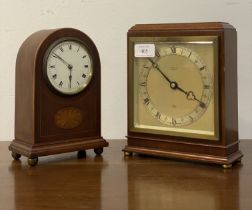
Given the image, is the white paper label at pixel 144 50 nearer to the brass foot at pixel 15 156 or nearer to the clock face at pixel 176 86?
the clock face at pixel 176 86

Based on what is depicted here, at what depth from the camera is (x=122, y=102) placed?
4.27ft

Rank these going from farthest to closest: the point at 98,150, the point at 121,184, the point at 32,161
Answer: the point at 98,150 < the point at 32,161 < the point at 121,184

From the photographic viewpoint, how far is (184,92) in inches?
36.0

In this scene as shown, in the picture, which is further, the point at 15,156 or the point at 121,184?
the point at 15,156

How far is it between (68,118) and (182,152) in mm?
252

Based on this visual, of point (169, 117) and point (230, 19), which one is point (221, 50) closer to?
point (169, 117)

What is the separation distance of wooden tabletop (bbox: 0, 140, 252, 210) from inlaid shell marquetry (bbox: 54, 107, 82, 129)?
8 cm

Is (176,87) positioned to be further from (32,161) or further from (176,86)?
(32,161)

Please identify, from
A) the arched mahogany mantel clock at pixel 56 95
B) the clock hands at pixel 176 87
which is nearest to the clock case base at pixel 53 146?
the arched mahogany mantel clock at pixel 56 95

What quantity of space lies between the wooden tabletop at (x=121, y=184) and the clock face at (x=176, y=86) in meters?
0.08

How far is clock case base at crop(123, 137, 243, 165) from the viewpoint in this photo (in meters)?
0.87

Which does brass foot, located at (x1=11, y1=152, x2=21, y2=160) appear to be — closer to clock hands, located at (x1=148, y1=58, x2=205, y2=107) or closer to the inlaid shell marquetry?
the inlaid shell marquetry

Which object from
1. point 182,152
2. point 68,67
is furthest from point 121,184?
point 68,67

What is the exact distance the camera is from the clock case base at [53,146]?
0.90 metres
